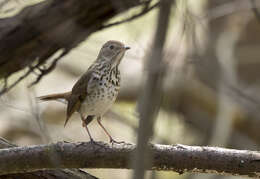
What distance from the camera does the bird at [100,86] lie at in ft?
13.6

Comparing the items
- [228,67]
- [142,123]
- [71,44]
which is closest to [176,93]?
[228,67]

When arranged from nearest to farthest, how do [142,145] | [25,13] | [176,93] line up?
[142,145] < [25,13] < [176,93]

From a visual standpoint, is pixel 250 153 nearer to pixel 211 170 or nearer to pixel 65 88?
pixel 211 170

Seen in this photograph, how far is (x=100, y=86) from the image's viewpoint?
4.19 metres

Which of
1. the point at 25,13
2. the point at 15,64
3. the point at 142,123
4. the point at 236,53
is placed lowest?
the point at 142,123

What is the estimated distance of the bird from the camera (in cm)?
416

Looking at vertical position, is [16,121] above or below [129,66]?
below

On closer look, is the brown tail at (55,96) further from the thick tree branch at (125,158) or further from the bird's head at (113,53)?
the thick tree branch at (125,158)

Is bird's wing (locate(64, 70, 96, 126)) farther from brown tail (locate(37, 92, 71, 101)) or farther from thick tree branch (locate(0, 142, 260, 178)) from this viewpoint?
thick tree branch (locate(0, 142, 260, 178))

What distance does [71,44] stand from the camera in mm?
4074

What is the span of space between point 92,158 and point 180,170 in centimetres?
51

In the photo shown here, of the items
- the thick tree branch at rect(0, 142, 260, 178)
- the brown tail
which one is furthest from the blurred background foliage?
the thick tree branch at rect(0, 142, 260, 178)

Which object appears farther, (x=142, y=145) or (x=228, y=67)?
(x=228, y=67)

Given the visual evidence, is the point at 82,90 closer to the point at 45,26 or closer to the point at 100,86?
the point at 100,86
